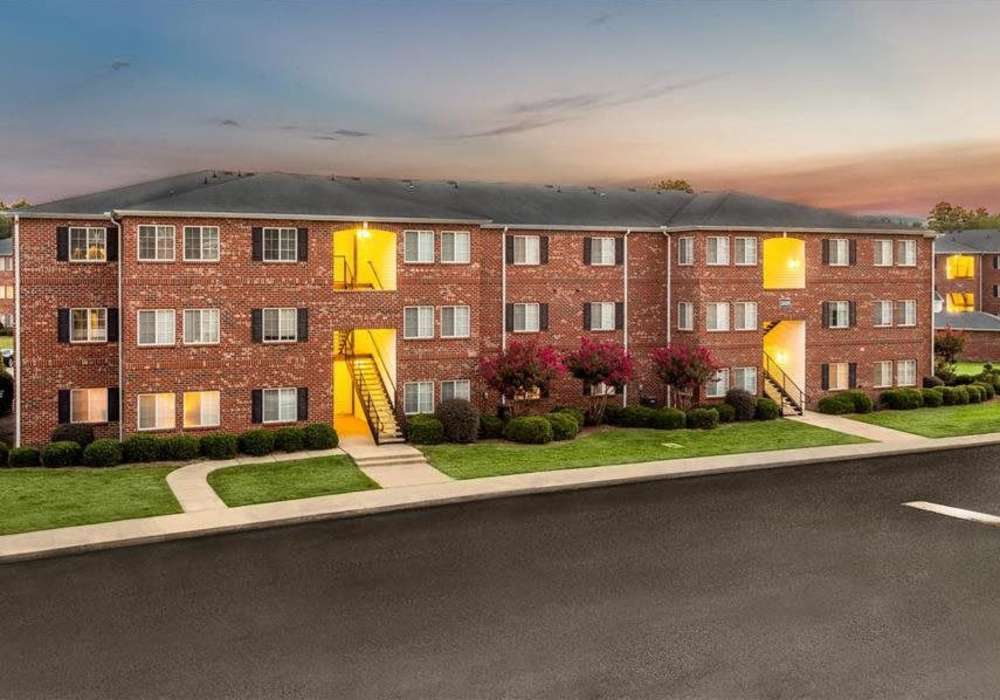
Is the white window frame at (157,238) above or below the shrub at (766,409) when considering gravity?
above

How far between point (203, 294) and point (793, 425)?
24493 mm

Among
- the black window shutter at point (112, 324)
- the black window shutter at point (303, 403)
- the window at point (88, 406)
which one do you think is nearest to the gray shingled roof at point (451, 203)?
the black window shutter at point (112, 324)

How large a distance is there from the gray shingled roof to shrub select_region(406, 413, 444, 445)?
802cm

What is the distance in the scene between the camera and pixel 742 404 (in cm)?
3838

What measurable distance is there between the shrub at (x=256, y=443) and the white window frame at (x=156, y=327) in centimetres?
436

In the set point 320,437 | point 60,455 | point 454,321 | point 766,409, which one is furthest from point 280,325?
point 766,409

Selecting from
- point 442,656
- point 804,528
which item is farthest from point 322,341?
point 442,656

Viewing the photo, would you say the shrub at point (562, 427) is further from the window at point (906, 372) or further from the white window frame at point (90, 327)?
the window at point (906, 372)

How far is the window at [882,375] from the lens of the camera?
43.5 meters

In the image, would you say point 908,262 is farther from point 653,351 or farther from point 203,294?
point 203,294

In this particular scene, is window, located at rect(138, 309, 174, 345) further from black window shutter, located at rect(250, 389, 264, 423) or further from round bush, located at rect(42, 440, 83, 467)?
round bush, located at rect(42, 440, 83, 467)

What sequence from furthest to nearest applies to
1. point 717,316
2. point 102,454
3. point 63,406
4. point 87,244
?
point 717,316 < point 87,244 < point 63,406 < point 102,454

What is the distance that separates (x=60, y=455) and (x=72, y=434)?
6.87 ft

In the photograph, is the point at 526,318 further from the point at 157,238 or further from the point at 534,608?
the point at 534,608
